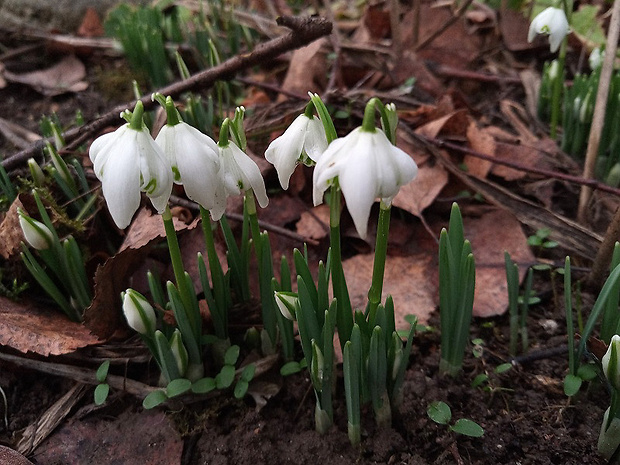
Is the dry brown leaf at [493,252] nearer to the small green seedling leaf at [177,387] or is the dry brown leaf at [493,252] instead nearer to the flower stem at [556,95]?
the flower stem at [556,95]

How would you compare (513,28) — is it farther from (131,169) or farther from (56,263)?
(131,169)

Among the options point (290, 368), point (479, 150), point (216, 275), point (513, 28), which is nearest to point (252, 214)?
point (216, 275)

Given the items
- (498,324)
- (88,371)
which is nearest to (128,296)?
(88,371)

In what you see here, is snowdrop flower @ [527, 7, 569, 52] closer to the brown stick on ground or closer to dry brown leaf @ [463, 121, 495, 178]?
dry brown leaf @ [463, 121, 495, 178]

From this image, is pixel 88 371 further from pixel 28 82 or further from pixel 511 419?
pixel 28 82

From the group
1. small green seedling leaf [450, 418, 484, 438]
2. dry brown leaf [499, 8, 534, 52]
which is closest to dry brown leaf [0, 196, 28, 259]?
small green seedling leaf [450, 418, 484, 438]

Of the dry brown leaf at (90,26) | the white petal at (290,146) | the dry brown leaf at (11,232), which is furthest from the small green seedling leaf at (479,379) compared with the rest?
the dry brown leaf at (90,26)
